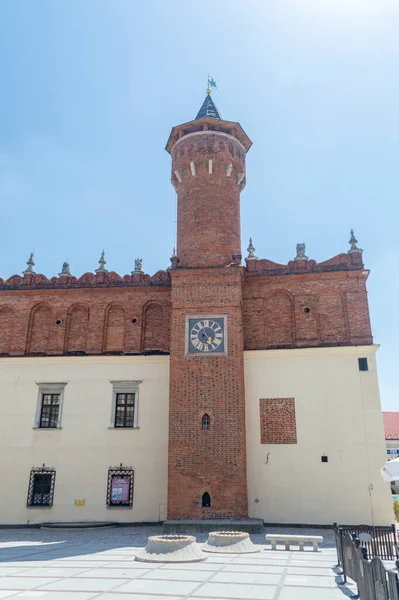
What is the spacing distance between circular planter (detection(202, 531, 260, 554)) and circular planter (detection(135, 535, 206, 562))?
1.08 metres

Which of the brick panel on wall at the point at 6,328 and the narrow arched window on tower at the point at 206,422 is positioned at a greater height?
the brick panel on wall at the point at 6,328

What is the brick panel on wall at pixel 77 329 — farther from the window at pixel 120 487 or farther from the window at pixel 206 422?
the window at pixel 206 422

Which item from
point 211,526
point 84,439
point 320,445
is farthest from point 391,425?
point 84,439

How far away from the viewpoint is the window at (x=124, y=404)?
1922cm

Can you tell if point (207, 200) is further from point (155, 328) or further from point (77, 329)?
point (77, 329)

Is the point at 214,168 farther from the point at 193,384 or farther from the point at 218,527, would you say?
the point at 218,527

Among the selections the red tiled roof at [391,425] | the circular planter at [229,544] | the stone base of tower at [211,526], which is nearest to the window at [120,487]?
the stone base of tower at [211,526]

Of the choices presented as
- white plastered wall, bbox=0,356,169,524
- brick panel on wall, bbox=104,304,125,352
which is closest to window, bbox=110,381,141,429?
white plastered wall, bbox=0,356,169,524

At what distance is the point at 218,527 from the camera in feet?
52.5

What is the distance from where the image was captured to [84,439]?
19.0 metres

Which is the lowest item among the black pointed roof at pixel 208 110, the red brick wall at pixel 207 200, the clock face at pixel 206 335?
the clock face at pixel 206 335

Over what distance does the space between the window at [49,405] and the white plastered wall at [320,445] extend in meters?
7.48

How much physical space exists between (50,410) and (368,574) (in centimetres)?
1566

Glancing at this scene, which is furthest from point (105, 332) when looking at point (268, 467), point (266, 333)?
point (268, 467)
